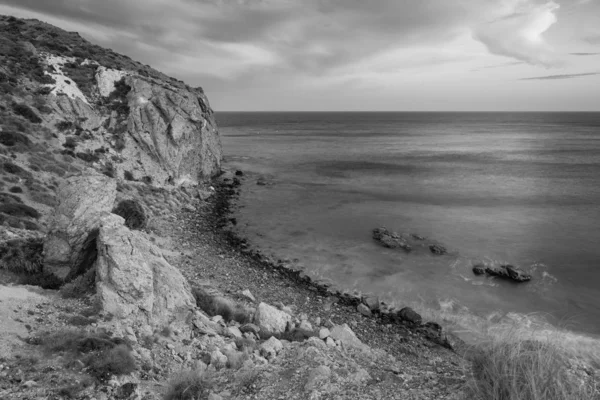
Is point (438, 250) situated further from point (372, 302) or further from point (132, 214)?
point (132, 214)

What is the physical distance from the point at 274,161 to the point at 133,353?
7469 cm

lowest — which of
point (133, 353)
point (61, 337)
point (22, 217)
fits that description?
point (133, 353)

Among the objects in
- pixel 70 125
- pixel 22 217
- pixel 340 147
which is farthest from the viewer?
pixel 340 147

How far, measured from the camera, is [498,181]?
65250mm

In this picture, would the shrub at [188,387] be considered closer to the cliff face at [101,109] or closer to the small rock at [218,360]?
the small rock at [218,360]

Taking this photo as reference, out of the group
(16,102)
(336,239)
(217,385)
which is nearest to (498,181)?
(336,239)

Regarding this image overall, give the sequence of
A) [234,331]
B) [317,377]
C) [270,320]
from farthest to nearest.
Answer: [270,320]
[234,331]
[317,377]

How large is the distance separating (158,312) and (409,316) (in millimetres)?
16617

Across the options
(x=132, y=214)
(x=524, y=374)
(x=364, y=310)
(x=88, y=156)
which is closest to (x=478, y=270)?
(x=364, y=310)

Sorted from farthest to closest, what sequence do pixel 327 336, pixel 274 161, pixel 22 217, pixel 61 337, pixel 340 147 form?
pixel 340 147
pixel 274 161
pixel 22 217
pixel 327 336
pixel 61 337

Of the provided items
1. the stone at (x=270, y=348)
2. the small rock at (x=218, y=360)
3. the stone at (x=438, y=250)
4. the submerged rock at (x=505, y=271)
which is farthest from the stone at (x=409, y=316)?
the small rock at (x=218, y=360)

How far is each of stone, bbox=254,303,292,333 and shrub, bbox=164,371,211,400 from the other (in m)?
6.58

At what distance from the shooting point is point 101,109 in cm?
4625

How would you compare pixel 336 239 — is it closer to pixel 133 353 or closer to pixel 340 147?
pixel 133 353
